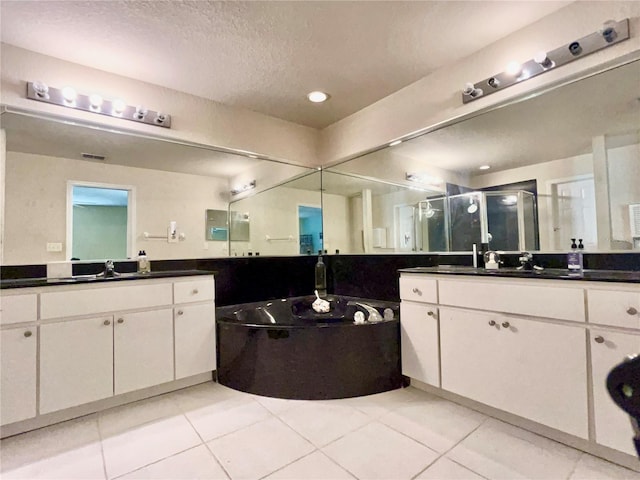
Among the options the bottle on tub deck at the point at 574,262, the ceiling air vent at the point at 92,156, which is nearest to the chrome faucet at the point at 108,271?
the ceiling air vent at the point at 92,156

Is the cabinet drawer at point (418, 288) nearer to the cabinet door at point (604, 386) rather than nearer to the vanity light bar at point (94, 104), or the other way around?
the cabinet door at point (604, 386)

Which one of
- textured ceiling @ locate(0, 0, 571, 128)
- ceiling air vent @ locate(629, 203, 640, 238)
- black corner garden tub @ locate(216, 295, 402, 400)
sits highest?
textured ceiling @ locate(0, 0, 571, 128)

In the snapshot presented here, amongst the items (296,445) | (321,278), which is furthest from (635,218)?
(321,278)

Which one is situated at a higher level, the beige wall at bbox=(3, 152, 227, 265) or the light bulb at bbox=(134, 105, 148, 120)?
the light bulb at bbox=(134, 105, 148, 120)

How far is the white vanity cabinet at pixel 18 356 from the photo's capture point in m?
1.62

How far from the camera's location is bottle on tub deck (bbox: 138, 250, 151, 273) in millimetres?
2322

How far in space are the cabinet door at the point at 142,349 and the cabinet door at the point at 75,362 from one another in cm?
5

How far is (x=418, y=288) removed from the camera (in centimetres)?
209

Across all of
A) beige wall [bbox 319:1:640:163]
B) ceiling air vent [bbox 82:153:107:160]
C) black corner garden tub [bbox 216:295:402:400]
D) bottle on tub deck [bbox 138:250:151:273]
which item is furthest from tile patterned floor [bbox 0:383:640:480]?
beige wall [bbox 319:1:640:163]

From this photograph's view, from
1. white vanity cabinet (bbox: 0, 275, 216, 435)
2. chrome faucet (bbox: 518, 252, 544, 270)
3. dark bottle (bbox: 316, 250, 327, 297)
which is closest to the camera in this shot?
white vanity cabinet (bbox: 0, 275, 216, 435)

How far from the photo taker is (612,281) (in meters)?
1.32

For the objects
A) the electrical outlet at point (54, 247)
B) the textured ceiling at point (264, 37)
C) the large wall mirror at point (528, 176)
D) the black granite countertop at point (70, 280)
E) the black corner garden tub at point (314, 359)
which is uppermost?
the textured ceiling at point (264, 37)

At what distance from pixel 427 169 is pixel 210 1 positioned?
1907mm

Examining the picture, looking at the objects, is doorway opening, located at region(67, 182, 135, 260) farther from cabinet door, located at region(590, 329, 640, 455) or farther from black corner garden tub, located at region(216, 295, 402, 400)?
cabinet door, located at region(590, 329, 640, 455)
